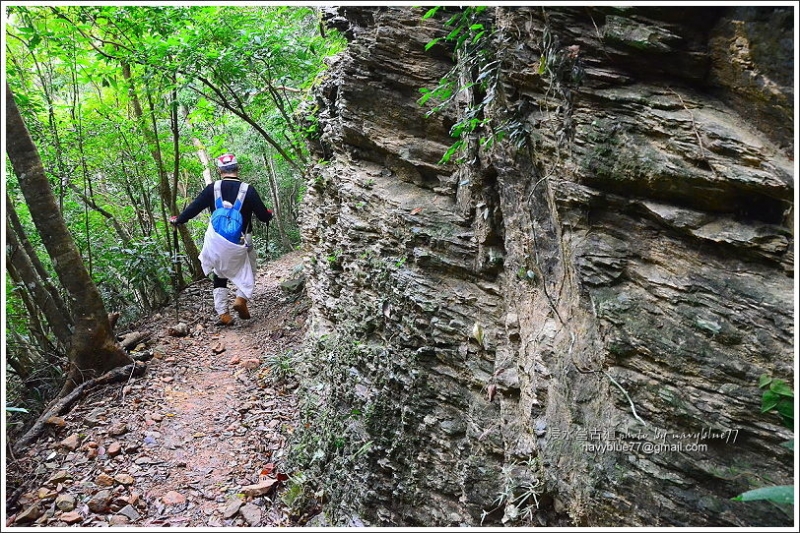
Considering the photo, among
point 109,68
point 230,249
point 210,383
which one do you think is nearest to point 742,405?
point 210,383

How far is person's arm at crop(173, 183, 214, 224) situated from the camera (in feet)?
24.6

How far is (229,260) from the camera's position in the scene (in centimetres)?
775

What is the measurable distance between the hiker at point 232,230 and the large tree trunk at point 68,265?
74.6 inches

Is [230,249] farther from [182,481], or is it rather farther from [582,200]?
[582,200]

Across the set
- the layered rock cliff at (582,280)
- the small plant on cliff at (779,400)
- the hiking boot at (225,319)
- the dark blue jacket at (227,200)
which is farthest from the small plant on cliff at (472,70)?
the hiking boot at (225,319)

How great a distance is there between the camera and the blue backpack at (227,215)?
299 inches

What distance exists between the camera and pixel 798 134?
2219 millimetres

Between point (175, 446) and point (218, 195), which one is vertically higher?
point (218, 195)

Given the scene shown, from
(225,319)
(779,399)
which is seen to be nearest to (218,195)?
(225,319)

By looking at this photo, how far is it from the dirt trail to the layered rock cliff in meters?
0.90

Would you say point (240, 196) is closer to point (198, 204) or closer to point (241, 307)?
point (198, 204)

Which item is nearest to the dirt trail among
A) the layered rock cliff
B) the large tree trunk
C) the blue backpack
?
the large tree trunk

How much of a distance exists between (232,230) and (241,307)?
55.7 inches

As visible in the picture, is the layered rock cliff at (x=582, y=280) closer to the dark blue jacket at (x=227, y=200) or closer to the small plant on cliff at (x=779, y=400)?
the small plant on cliff at (x=779, y=400)
